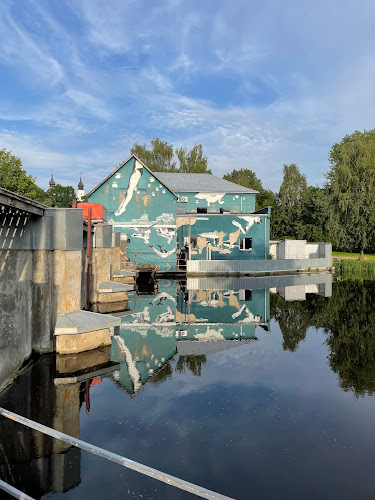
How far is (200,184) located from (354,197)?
20.7m

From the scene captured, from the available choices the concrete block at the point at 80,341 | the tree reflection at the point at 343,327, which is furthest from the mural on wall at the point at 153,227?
the concrete block at the point at 80,341

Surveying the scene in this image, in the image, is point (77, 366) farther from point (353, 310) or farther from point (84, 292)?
point (353, 310)

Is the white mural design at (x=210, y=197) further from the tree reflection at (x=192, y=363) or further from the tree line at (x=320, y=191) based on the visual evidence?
the tree reflection at (x=192, y=363)

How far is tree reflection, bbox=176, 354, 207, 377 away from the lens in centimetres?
957

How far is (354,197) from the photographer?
50688 millimetres

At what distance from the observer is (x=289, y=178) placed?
71.4 metres

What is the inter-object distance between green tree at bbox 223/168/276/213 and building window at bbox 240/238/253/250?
4402 cm

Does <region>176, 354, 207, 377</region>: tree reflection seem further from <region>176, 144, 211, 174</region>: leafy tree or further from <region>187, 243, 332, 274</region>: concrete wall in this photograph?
<region>176, 144, 211, 174</region>: leafy tree

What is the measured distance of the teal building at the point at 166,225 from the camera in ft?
116

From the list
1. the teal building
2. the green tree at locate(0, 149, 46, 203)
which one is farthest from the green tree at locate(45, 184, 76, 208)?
the teal building

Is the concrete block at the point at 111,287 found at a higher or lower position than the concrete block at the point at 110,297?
higher

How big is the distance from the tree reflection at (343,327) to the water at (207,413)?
0.25ft

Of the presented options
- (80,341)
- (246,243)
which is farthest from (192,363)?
(246,243)

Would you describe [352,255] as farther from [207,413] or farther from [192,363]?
[207,413]
